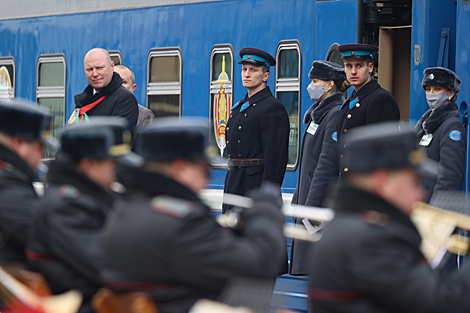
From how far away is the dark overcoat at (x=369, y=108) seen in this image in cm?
545

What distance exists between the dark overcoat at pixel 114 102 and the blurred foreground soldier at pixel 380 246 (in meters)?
3.25

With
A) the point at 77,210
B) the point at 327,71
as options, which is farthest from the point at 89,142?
the point at 327,71

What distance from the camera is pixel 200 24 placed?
25.2 feet

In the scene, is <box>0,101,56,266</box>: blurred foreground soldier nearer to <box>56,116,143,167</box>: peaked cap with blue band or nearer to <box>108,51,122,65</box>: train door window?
<box>56,116,143,167</box>: peaked cap with blue band

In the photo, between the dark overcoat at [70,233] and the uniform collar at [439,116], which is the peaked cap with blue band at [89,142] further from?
the uniform collar at [439,116]

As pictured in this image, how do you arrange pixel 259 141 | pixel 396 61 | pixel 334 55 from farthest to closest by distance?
pixel 396 61 → pixel 334 55 → pixel 259 141

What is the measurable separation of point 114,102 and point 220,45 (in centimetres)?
220

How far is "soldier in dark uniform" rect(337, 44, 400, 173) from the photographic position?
545 cm

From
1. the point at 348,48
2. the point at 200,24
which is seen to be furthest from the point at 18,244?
the point at 200,24

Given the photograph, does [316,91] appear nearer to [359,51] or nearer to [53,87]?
[359,51]

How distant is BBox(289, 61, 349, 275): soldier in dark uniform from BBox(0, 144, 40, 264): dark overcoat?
2719mm

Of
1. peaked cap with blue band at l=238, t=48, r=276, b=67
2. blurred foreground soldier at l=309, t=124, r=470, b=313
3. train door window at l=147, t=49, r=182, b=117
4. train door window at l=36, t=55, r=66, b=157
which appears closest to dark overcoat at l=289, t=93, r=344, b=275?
peaked cap with blue band at l=238, t=48, r=276, b=67

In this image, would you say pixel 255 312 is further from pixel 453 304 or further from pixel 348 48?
pixel 348 48

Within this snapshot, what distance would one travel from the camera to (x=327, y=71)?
238 inches
